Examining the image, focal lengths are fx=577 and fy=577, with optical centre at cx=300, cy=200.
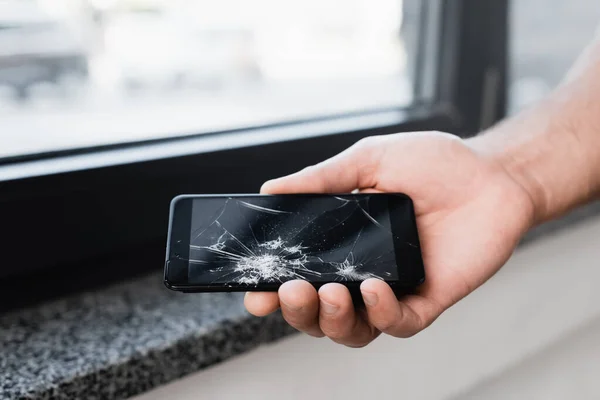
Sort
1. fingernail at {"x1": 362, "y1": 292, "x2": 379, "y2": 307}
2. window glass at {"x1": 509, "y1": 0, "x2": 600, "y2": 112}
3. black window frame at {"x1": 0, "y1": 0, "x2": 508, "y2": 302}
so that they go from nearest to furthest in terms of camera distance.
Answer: fingernail at {"x1": 362, "y1": 292, "x2": 379, "y2": 307}, black window frame at {"x1": 0, "y1": 0, "x2": 508, "y2": 302}, window glass at {"x1": 509, "y1": 0, "x2": 600, "y2": 112}

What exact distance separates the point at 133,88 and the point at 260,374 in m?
0.34

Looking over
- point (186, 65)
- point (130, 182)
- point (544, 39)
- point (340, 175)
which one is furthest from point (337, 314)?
point (544, 39)

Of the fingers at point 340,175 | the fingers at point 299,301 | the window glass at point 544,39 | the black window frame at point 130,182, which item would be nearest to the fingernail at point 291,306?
the fingers at point 299,301

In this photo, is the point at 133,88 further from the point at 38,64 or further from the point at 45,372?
the point at 45,372

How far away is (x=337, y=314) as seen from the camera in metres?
0.39

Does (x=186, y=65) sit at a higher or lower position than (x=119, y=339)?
higher

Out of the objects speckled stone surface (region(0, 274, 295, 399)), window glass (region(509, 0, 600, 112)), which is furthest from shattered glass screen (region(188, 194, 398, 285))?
window glass (region(509, 0, 600, 112))

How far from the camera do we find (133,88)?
64cm

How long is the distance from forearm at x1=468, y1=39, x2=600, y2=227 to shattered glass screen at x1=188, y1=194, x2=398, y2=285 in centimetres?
16

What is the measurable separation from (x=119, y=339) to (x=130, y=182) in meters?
0.16

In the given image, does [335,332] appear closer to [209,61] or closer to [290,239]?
[290,239]

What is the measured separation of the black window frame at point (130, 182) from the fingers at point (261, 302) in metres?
0.23

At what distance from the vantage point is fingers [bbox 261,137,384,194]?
18.5 inches

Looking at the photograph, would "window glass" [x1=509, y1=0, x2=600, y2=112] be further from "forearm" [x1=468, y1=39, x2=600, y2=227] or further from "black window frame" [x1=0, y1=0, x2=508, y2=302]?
"forearm" [x1=468, y1=39, x2=600, y2=227]
